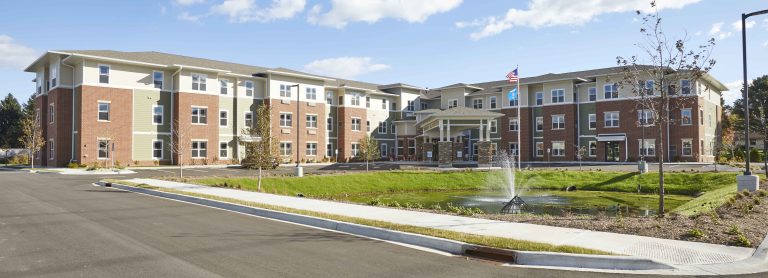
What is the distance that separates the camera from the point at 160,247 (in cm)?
878

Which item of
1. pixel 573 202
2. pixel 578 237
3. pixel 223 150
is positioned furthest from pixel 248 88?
pixel 578 237

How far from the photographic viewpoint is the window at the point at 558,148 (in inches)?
2138

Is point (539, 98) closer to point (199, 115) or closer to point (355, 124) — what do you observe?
point (355, 124)

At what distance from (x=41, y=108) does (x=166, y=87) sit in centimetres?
1197

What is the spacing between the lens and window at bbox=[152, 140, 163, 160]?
1698 inches

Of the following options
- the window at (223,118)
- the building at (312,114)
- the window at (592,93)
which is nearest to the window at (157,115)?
the building at (312,114)

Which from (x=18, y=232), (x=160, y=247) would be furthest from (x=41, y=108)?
(x=160, y=247)

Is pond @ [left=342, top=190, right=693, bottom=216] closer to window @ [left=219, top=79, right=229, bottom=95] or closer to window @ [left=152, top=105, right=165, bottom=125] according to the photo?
window @ [left=152, top=105, right=165, bottom=125]

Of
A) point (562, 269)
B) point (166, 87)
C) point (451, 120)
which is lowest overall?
point (562, 269)

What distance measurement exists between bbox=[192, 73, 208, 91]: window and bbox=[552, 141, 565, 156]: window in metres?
36.8

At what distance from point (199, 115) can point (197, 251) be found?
39.4 meters

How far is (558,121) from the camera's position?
54.6 m

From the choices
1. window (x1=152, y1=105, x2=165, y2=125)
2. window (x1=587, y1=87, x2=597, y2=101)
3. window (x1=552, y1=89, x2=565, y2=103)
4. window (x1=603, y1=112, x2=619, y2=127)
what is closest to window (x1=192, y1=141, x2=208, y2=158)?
window (x1=152, y1=105, x2=165, y2=125)

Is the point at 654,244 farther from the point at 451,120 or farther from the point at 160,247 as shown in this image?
the point at 451,120
